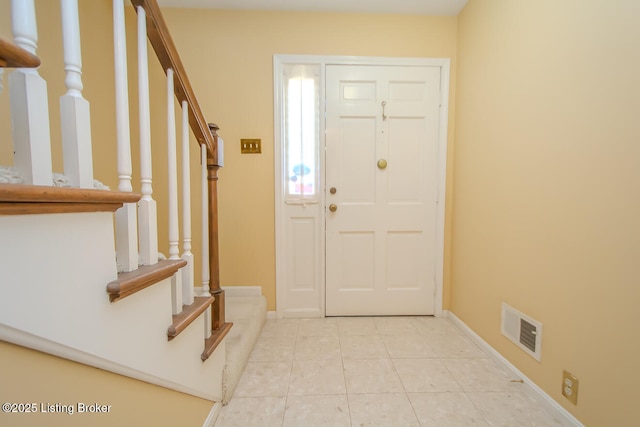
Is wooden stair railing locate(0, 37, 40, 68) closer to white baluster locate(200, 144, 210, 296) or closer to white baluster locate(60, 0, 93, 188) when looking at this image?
white baluster locate(60, 0, 93, 188)

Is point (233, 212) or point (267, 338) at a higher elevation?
point (233, 212)

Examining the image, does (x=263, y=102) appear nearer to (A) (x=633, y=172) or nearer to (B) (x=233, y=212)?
(B) (x=233, y=212)

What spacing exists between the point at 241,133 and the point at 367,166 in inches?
42.4

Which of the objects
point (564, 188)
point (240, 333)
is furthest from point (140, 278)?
point (564, 188)

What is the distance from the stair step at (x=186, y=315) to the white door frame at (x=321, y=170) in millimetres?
1079

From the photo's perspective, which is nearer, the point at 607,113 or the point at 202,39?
the point at 607,113

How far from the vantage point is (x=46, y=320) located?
1.52 ft

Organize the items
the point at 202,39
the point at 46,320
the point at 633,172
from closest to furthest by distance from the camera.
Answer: the point at 46,320 < the point at 633,172 < the point at 202,39

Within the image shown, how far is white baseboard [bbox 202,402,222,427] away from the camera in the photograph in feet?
3.69

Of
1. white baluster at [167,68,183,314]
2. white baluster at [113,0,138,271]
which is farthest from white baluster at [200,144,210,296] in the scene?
white baluster at [113,0,138,271]

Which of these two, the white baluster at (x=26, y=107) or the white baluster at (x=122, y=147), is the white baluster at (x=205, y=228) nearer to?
the white baluster at (x=122, y=147)

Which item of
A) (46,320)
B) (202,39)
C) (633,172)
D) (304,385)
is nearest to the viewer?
(46,320)

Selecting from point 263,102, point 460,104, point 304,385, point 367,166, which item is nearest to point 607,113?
point 460,104

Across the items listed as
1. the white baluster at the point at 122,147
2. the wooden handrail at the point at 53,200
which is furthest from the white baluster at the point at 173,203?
the wooden handrail at the point at 53,200
